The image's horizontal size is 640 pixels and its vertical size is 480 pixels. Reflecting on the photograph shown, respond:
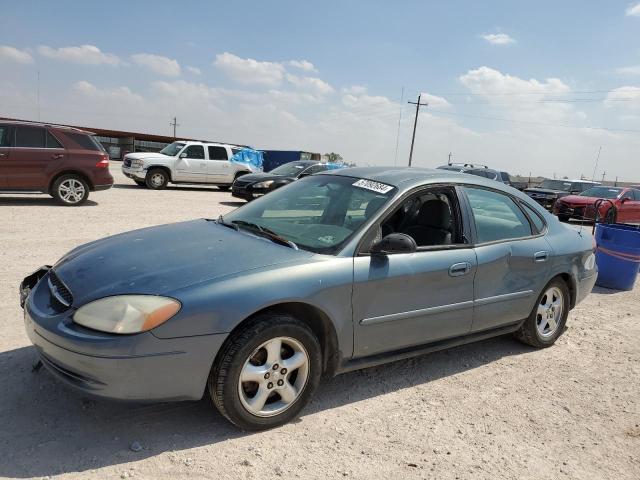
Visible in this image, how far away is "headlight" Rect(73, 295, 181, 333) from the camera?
2.51 m

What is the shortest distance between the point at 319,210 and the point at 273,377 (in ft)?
4.68

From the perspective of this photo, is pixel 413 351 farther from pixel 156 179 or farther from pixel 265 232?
pixel 156 179

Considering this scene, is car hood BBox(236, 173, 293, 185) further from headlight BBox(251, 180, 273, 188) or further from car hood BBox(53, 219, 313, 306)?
car hood BBox(53, 219, 313, 306)

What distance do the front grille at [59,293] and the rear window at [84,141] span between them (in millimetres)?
9360

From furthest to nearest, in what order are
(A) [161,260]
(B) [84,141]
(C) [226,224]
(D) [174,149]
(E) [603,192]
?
(D) [174,149] → (E) [603,192] → (B) [84,141] → (C) [226,224] → (A) [161,260]

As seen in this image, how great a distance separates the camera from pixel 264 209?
13.2 ft

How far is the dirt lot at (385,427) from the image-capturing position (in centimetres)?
260

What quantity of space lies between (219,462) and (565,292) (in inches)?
142

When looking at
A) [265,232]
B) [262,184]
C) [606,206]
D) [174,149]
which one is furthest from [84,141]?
[606,206]

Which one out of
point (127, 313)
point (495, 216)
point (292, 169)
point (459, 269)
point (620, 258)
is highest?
point (495, 216)

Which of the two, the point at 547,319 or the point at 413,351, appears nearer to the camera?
the point at 413,351

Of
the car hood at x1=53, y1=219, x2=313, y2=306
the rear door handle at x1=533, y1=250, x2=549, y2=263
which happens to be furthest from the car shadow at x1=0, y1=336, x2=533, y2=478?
the rear door handle at x1=533, y1=250, x2=549, y2=263

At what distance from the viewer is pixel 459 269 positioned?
3.67 metres

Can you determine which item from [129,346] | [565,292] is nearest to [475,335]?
[565,292]
